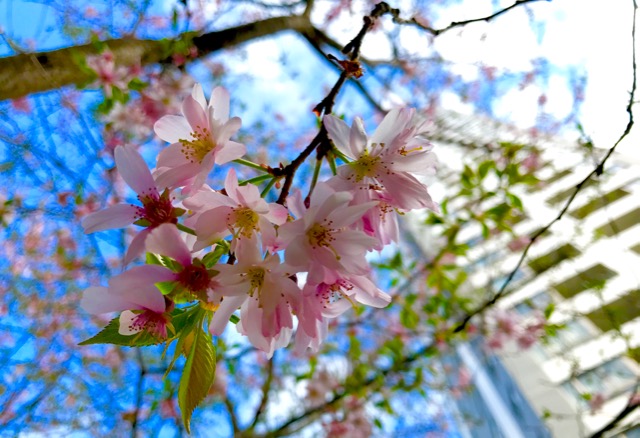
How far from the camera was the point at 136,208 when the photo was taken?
1.59 feet

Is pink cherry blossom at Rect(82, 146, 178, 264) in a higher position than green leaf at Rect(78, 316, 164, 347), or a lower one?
higher

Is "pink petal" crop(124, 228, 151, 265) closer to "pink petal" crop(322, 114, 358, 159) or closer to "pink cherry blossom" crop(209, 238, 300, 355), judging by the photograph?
"pink cherry blossom" crop(209, 238, 300, 355)

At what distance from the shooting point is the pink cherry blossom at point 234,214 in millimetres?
446

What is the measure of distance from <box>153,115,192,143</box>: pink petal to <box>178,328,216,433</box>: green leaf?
0.86 feet

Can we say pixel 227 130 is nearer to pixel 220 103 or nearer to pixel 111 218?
pixel 220 103

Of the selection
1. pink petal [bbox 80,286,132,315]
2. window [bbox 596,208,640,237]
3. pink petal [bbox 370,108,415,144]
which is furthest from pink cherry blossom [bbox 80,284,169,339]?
window [bbox 596,208,640,237]

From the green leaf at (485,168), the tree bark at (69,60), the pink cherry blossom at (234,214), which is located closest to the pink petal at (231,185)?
the pink cherry blossom at (234,214)

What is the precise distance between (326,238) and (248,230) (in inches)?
3.6

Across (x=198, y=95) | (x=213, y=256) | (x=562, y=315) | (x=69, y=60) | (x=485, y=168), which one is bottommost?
(x=213, y=256)

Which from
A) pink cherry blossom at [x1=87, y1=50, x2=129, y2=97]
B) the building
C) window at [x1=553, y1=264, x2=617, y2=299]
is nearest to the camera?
pink cherry blossom at [x1=87, y1=50, x2=129, y2=97]

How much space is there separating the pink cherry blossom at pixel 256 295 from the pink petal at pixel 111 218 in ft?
0.47

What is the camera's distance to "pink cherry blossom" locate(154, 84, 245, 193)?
0.49 metres

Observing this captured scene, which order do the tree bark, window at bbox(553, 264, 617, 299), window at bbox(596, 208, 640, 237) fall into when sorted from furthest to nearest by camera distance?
window at bbox(596, 208, 640, 237) → window at bbox(553, 264, 617, 299) → the tree bark

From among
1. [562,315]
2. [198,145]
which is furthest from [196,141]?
[562,315]
